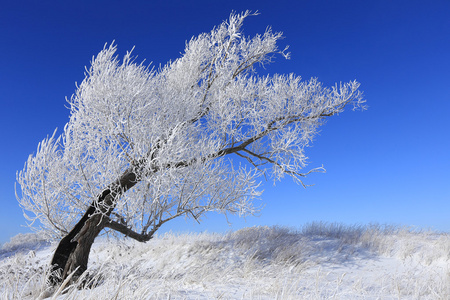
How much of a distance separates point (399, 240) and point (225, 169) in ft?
19.0

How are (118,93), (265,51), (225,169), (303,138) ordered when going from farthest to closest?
(265,51), (303,138), (225,169), (118,93)

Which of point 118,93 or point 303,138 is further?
point 303,138

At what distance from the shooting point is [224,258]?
8.29m

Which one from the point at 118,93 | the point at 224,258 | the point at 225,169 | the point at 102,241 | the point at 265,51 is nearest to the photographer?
the point at 118,93

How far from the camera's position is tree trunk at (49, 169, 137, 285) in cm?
699

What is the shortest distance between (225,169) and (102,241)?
8.11 m

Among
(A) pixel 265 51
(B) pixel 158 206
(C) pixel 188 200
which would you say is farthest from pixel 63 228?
(A) pixel 265 51

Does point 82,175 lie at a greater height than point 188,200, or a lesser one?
greater

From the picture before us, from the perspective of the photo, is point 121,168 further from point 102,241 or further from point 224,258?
point 102,241

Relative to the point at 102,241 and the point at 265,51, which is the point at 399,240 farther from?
the point at 102,241

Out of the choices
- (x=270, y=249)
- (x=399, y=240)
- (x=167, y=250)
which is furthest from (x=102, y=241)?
(x=399, y=240)

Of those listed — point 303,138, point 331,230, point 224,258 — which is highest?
point 303,138

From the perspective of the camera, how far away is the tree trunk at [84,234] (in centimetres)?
699

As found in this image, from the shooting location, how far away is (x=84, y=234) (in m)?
7.14
